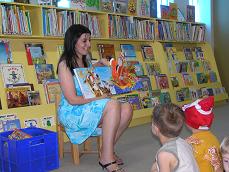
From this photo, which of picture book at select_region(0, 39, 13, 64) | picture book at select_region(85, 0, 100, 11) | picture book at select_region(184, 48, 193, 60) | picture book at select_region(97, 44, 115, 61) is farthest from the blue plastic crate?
picture book at select_region(184, 48, 193, 60)

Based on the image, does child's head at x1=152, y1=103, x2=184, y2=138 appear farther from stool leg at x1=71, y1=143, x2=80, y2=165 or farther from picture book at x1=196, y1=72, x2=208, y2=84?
picture book at x1=196, y1=72, x2=208, y2=84

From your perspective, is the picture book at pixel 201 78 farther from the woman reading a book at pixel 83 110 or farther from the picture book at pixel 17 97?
the woman reading a book at pixel 83 110

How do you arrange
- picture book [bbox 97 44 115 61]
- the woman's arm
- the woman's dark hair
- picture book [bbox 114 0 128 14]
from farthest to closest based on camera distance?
picture book [bbox 114 0 128 14] → picture book [bbox 97 44 115 61] → the woman's dark hair → the woman's arm

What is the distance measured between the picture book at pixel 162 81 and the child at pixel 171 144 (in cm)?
331

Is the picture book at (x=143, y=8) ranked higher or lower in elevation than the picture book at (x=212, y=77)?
higher

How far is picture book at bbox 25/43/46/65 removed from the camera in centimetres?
372

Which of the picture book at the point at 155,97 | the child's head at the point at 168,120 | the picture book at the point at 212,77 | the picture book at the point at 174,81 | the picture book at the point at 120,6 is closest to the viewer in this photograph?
the child's head at the point at 168,120

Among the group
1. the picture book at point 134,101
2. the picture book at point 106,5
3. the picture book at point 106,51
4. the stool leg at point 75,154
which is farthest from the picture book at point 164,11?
the stool leg at point 75,154

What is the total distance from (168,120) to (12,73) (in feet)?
7.24

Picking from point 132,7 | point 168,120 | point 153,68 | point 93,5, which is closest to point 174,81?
point 153,68

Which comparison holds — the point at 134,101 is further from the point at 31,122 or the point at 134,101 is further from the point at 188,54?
the point at 188,54

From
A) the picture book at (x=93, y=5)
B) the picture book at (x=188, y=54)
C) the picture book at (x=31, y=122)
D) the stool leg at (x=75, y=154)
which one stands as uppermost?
the picture book at (x=93, y=5)

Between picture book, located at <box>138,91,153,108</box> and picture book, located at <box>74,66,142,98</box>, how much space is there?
1781 mm

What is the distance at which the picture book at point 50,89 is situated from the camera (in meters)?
3.76
